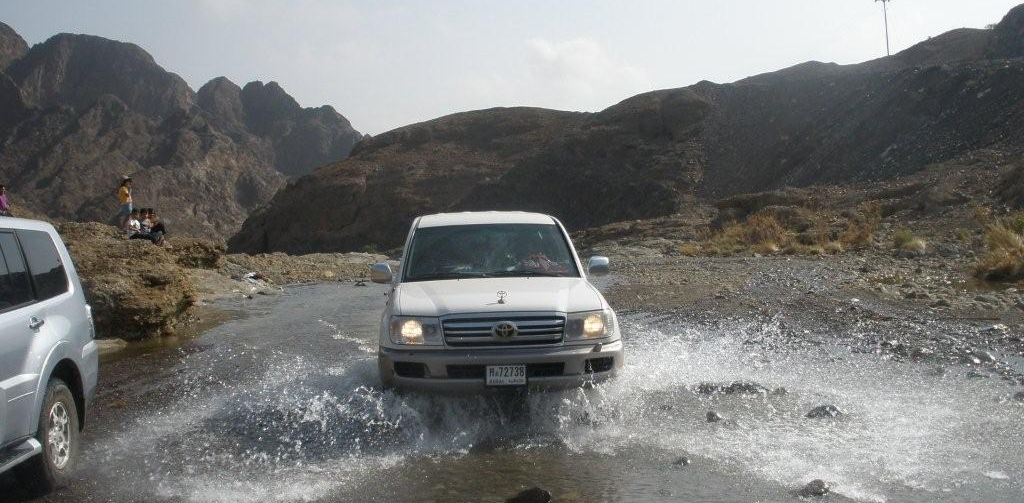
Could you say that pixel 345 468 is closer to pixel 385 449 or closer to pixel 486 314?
pixel 385 449

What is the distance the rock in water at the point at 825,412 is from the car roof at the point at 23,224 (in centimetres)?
532

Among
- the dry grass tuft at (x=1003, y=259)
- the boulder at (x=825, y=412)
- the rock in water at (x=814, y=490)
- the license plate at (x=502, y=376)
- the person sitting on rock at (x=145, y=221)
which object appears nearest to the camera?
the rock in water at (x=814, y=490)

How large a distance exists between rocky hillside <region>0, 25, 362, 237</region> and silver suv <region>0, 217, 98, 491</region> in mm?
76678

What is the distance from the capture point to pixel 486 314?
630 centimetres

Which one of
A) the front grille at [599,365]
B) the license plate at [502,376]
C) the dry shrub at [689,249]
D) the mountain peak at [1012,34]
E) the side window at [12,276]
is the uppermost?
the mountain peak at [1012,34]

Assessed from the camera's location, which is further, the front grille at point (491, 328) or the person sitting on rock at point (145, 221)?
the person sitting on rock at point (145, 221)

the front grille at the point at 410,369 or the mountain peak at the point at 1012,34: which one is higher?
the mountain peak at the point at 1012,34

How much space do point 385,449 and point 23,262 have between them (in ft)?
8.17

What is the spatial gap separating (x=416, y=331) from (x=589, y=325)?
1.22 metres

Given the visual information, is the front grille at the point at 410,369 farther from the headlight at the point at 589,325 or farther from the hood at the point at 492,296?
the headlight at the point at 589,325

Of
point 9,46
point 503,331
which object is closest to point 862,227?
point 503,331

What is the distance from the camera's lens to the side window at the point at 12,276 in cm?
496

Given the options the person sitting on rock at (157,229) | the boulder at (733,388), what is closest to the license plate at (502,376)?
the boulder at (733,388)

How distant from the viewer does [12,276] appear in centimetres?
510
